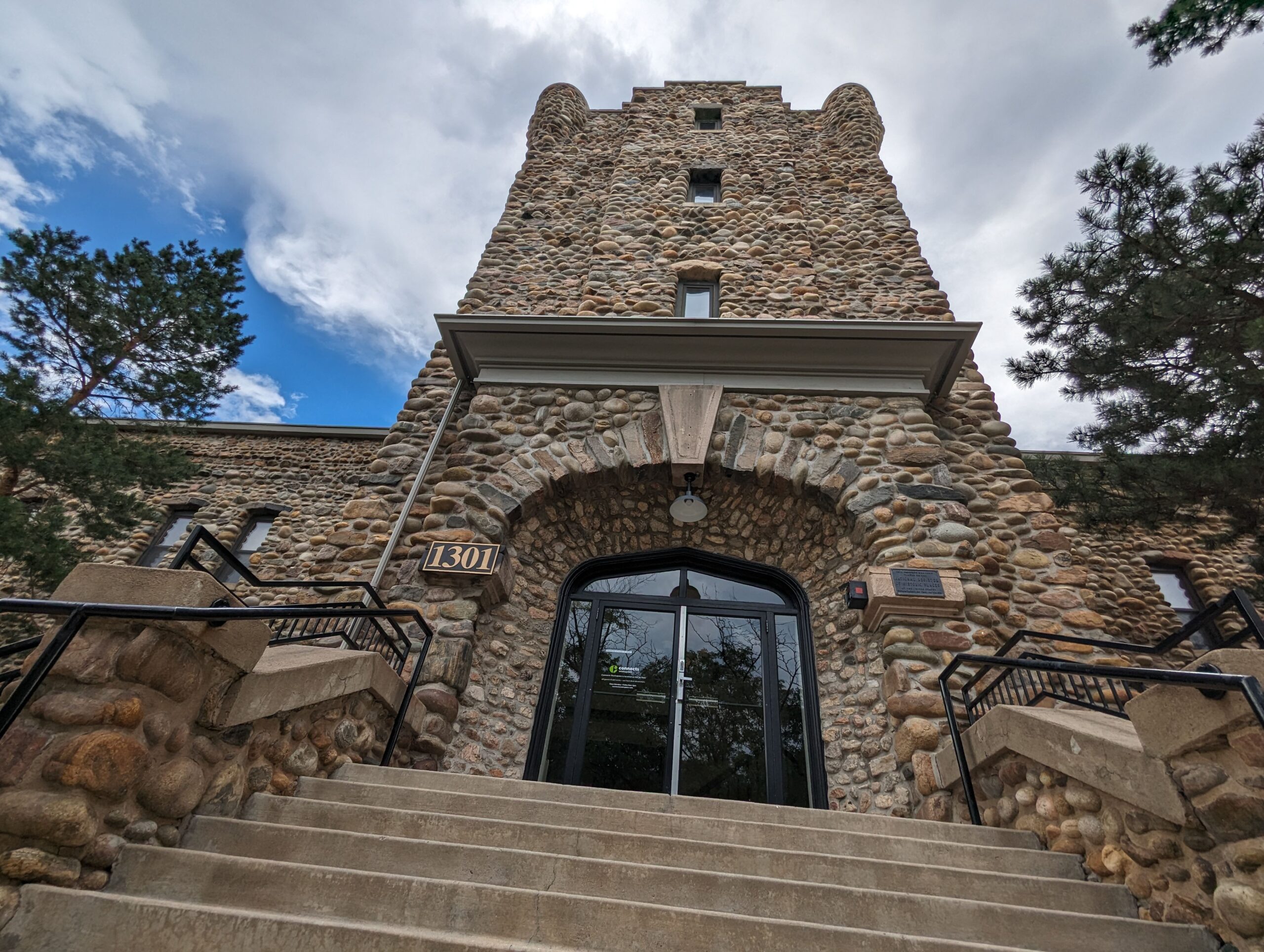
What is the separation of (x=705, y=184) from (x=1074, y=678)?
7.69 meters

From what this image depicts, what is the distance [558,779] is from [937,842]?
2970mm

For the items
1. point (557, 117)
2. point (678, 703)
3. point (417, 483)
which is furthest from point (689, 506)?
point (557, 117)

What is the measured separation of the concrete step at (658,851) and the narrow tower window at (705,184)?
8.27 metres

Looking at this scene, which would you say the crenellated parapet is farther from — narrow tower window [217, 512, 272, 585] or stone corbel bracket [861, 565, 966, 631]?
stone corbel bracket [861, 565, 966, 631]

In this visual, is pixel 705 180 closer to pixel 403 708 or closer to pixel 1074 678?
pixel 1074 678

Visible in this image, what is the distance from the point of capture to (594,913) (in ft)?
5.71

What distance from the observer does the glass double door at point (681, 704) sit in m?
4.54

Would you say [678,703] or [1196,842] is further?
[678,703]

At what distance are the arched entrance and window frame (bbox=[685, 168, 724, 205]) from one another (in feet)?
18.4

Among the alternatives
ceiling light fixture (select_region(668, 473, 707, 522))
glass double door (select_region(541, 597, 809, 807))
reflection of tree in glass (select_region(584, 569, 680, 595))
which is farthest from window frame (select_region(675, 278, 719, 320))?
glass double door (select_region(541, 597, 809, 807))

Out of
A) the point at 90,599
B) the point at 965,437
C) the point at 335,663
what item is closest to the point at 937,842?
the point at 335,663

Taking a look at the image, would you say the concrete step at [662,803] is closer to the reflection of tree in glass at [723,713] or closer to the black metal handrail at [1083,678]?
the black metal handrail at [1083,678]

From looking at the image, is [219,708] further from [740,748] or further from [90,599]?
[740,748]

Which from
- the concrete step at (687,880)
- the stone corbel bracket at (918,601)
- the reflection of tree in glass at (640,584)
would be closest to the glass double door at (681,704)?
the reflection of tree in glass at (640,584)
